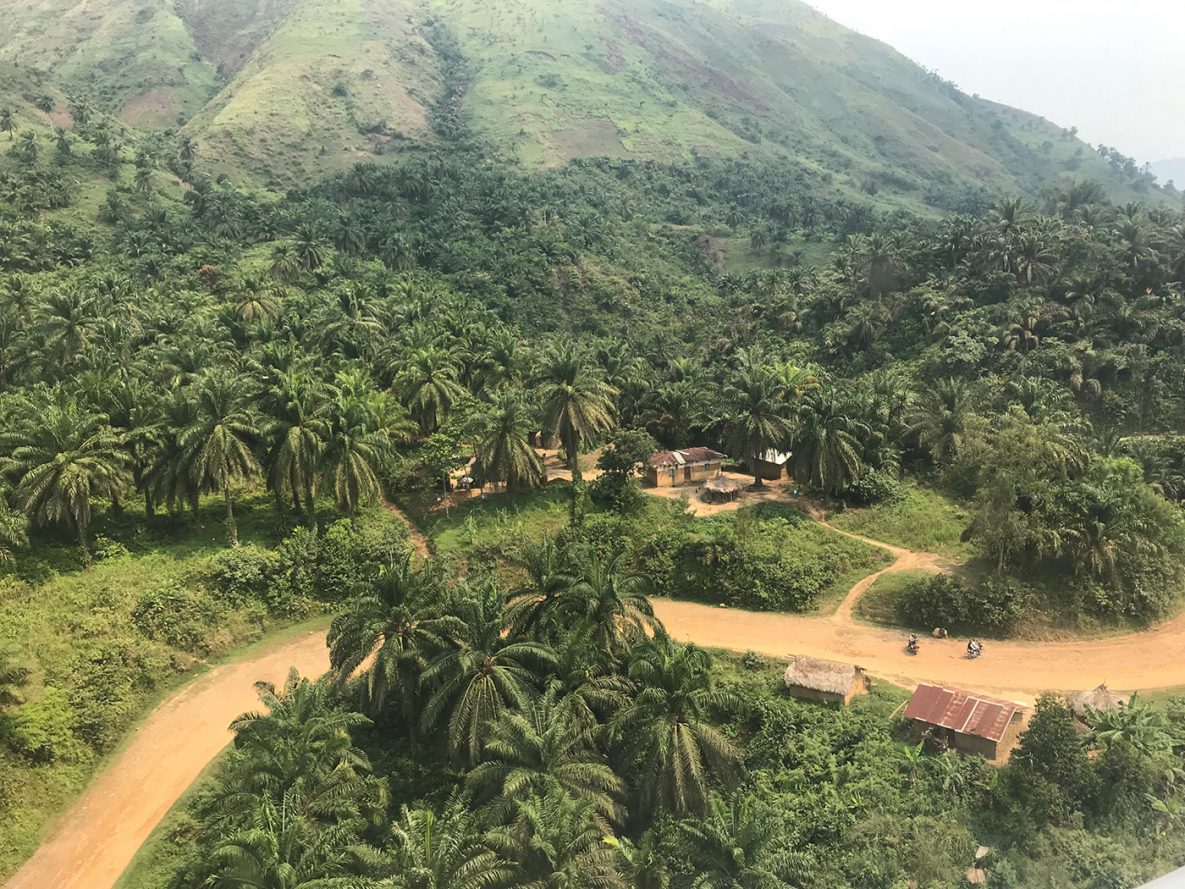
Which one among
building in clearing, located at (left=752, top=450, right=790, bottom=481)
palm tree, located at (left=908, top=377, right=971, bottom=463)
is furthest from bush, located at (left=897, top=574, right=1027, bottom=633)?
building in clearing, located at (left=752, top=450, right=790, bottom=481)

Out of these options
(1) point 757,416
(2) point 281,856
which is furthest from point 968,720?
(1) point 757,416

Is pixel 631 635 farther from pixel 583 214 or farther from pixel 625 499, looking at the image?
pixel 583 214

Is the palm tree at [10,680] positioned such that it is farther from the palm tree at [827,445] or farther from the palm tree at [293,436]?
the palm tree at [827,445]

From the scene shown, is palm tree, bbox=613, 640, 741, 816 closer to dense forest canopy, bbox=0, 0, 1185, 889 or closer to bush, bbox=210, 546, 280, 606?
dense forest canopy, bbox=0, 0, 1185, 889

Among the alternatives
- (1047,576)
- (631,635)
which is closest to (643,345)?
(1047,576)

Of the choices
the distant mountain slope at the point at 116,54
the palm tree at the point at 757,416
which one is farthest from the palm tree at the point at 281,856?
the distant mountain slope at the point at 116,54

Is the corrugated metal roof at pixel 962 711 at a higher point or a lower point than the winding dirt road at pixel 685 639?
higher
